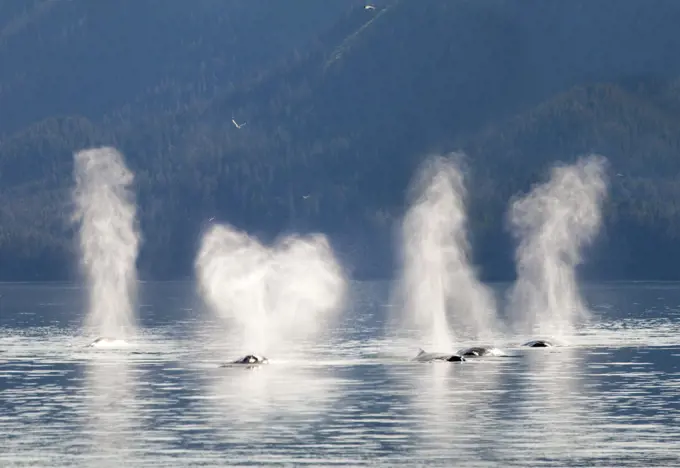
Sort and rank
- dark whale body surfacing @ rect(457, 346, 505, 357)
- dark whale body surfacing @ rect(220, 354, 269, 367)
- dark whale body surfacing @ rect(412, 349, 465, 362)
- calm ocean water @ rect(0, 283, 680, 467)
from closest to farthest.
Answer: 1. calm ocean water @ rect(0, 283, 680, 467)
2. dark whale body surfacing @ rect(220, 354, 269, 367)
3. dark whale body surfacing @ rect(412, 349, 465, 362)
4. dark whale body surfacing @ rect(457, 346, 505, 357)

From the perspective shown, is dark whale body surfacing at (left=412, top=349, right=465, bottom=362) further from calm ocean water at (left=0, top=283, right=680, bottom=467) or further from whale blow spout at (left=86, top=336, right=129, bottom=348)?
whale blow spout at (left=86, top=336, right=129, bottom=348)

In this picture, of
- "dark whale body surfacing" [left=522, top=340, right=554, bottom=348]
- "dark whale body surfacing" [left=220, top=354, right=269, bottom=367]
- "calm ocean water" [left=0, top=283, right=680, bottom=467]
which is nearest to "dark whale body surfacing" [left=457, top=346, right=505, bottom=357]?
"calm ocean water" [left=0, top=283, right=680, bottom=467]

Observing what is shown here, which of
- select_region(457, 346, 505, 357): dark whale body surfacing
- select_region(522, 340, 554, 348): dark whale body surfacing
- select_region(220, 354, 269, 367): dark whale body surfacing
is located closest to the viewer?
select_region(220, 354, 269, 367): dark whale body surfacing

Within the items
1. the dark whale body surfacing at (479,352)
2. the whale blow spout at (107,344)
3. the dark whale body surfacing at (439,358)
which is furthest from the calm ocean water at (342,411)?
the whale blow spout at (107,344)

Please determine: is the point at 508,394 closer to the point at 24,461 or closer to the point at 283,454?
the point at 283,454

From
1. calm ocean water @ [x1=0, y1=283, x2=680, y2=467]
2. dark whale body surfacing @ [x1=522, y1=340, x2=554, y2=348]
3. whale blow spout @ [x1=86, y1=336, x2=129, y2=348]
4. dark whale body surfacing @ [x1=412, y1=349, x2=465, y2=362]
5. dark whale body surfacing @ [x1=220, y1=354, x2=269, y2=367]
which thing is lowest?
calm ocean water @ [x1=0, y1=283, x2=680, y2=467]

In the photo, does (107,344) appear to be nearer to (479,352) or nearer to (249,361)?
(249,361)

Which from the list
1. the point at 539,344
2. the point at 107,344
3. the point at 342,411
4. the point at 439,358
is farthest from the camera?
the point at 107,344

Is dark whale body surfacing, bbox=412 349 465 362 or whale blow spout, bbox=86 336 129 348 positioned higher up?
whale blow spout, bbox=86 336 129 348

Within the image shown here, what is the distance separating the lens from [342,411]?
97125 millimetres

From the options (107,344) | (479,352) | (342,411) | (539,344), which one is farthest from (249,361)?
(342,411)

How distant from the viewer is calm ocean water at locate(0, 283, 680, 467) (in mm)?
78938

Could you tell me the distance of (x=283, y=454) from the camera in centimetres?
7881

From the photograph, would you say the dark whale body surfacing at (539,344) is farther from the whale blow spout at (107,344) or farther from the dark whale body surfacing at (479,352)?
the whale blow spout at (107,344)
